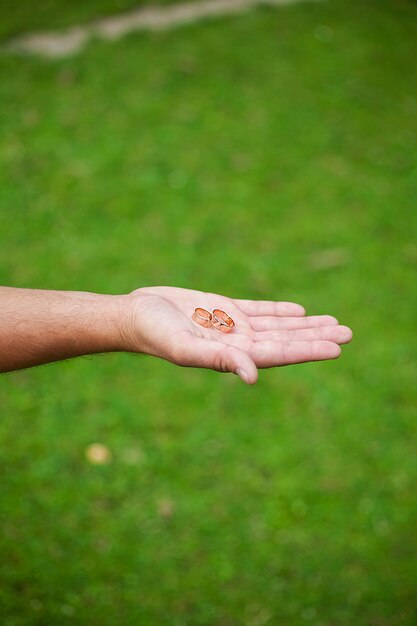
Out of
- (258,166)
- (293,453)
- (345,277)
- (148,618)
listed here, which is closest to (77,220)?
(258,166)

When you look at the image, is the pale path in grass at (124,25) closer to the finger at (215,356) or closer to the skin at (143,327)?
the skin at (143,327)

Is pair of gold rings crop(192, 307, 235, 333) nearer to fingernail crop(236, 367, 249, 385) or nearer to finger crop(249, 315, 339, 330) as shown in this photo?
finger crop(249, 315, 339, 330)

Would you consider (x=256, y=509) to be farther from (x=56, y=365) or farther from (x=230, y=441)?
(x=56, y=365)

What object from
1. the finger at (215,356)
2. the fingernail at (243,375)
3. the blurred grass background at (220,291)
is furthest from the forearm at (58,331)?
the blurred grass background at (220,291)

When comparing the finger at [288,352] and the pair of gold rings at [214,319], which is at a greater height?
the pair of gold rings at [214,319]

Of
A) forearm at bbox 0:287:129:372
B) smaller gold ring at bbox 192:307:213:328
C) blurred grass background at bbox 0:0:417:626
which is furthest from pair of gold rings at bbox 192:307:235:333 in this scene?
blurred grass background at bbox 0:0:417:626

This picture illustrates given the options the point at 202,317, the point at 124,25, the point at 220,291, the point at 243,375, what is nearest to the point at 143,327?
the point at 202,317
